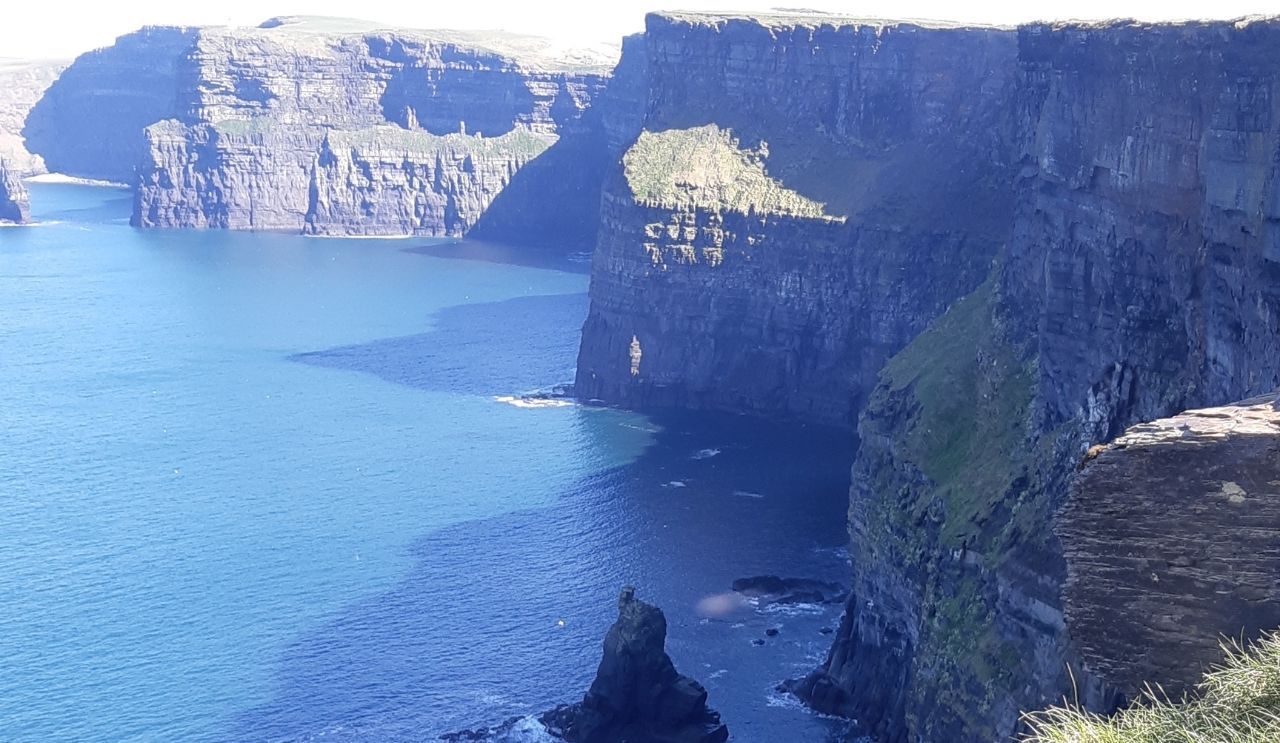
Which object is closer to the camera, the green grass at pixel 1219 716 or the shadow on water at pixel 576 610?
the green grass at pixel 1219 716

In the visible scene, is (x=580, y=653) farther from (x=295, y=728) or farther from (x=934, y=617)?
(x=934, y=617)

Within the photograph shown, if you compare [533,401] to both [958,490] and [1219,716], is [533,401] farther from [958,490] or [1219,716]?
[1219,716]

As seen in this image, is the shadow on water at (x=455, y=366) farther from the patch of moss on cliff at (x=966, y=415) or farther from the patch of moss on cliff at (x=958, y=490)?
the patch of moss on cliff at (x=966, y=415)

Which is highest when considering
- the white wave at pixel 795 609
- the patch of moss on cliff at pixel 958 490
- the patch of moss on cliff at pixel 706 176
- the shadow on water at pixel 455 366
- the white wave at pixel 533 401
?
the patch of moss on cliff at pixel 706 176

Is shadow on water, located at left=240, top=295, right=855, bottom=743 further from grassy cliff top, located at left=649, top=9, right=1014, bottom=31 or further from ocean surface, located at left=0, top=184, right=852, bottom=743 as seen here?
grassy cliff top, located at left=649, top=9, right=1014, bottom=31

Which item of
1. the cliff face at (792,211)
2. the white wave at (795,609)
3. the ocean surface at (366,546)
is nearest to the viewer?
the ocean surface at (366,546)

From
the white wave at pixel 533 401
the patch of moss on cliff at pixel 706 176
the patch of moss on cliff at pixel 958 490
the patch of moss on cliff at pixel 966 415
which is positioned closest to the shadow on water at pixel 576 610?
the patch of moss on cliff at pixel 958 490

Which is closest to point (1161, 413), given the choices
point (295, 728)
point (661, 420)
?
point (295, 728)
